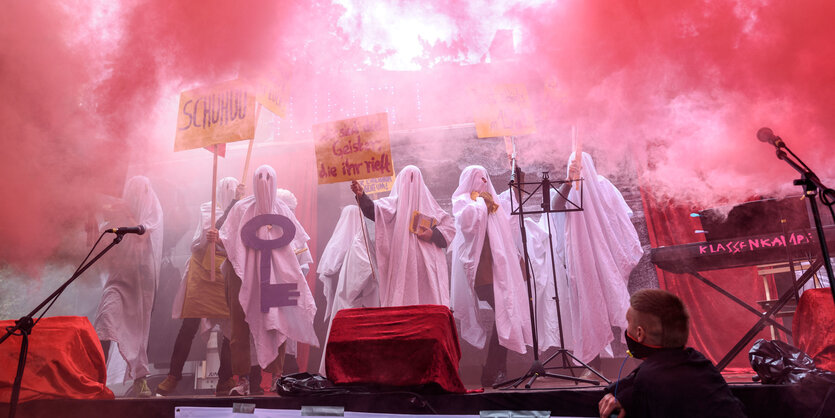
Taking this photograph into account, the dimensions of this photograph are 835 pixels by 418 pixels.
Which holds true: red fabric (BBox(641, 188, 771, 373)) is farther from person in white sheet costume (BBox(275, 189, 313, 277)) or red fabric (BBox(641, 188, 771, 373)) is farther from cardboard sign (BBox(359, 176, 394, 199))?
person in white sheet costume (BBox(275, 189, 313, 277))

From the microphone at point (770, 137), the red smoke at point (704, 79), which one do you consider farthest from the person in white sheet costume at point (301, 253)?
the microphone at point (770, 137)

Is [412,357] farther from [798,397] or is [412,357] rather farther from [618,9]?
[618,9]

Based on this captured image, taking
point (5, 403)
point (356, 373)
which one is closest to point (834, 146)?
point (356, 373)

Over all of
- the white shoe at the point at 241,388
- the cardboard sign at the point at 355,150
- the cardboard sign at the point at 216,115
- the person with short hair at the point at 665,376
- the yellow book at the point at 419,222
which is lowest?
the white shoe at the point at 241,388

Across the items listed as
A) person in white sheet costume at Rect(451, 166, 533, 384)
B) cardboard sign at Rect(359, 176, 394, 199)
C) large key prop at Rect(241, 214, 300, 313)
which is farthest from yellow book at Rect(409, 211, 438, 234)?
cardboard sign at Rect(359, 176, 394, 199)

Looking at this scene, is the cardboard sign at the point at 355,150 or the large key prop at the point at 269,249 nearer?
the large key prop at the point at 269,249

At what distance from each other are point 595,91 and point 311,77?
8.09 ft

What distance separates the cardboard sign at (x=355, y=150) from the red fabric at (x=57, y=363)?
7.32 ft

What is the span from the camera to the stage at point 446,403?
8.11ft

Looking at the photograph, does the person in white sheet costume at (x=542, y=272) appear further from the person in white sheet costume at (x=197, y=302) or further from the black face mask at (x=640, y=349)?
the black face mask at (x=640, y=349)

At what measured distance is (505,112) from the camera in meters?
4.84

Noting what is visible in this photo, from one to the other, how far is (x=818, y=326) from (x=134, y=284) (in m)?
5.31

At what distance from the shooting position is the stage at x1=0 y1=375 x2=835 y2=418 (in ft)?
8.11

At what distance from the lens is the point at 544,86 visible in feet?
15.3
